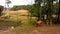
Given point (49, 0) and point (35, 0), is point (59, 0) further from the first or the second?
point (35, 0)

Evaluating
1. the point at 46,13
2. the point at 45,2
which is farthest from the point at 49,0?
the point at 46,13

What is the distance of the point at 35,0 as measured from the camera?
1795 cm

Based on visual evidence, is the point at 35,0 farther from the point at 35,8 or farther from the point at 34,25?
the point at 34,25

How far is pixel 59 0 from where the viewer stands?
58.1 ft

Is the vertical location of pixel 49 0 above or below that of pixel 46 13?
above

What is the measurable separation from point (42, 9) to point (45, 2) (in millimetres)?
770

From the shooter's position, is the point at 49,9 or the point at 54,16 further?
the point at 54,16

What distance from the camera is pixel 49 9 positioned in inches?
703

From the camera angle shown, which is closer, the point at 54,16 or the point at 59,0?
Result: the point at 59,0

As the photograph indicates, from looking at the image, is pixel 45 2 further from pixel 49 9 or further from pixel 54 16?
pixel 54 16

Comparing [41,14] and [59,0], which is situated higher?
[59,0]

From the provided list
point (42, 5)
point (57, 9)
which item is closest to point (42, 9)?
point (42, 5)


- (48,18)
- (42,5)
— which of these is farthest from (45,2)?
(48,18)

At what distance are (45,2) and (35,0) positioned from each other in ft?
3.39
